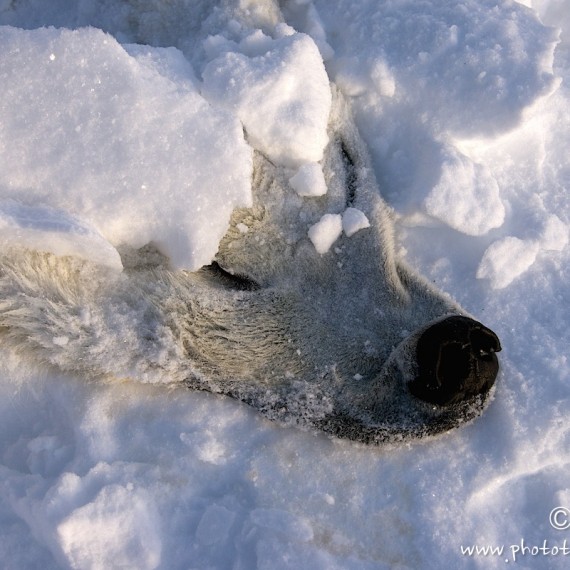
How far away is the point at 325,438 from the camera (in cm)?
276

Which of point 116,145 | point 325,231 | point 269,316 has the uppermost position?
point 116,145

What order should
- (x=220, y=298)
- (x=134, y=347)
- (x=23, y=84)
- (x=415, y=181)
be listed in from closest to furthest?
(x=23, y=84) → (x=134, y=347) → (x=220, y=298) → (x=415, y=181)

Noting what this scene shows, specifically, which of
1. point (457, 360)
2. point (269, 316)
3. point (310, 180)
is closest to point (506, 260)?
point (457, 360)

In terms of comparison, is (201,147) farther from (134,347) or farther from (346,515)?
(346,515)

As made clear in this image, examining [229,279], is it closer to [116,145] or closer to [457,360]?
[116,145]

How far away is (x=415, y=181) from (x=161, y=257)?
50.7 inches

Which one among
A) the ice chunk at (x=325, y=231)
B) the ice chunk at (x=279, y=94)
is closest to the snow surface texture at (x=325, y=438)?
the ice chunk at (x=279, y=94)

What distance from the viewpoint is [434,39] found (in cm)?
318

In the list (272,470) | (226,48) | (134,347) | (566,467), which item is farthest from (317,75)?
(566,467)

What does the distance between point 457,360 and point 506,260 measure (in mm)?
704

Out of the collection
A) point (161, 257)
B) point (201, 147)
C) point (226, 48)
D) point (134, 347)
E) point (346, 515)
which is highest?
point (226, 48)

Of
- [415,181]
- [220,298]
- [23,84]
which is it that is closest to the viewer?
[23,84]

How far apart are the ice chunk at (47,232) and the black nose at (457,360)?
1.37 meters

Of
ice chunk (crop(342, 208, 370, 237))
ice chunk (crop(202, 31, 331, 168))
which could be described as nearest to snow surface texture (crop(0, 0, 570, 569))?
ice chunk (crop(202, 31, 331, 168))
